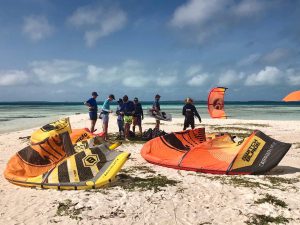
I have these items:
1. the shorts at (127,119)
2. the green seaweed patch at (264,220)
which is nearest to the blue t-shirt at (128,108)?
the shorts at (127,119)

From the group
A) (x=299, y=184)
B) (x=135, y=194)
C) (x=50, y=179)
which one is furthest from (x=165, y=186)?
(x=299, y=184)

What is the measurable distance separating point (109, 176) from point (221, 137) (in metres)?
4.10

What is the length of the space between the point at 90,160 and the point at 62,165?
0.64m

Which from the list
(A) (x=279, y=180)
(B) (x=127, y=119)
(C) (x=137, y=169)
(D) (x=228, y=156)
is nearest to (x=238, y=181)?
(A) (x=279, y=180)

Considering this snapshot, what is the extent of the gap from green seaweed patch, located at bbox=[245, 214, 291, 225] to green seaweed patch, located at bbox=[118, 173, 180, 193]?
6.99 ft

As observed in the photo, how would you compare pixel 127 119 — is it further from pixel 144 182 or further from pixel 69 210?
pixel 69 210

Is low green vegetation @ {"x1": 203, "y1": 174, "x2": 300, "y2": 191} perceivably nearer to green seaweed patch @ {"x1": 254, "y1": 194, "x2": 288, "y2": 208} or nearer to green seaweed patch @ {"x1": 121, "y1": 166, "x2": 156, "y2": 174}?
green seaweed patch @ {"x1": 254, "y1": 194, "x2": 288, "y2": 208}

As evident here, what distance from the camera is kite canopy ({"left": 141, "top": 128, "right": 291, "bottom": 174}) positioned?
8.50 metres

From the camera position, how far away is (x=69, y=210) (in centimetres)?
584

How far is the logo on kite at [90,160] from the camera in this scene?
745 centimetres

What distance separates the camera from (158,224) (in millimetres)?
5340

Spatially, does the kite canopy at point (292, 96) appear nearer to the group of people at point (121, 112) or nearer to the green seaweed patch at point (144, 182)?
the green seaweed patch at point (144, 182)

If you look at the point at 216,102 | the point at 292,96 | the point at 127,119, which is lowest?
the point at 127,119

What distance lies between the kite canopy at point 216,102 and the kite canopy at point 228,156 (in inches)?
469
